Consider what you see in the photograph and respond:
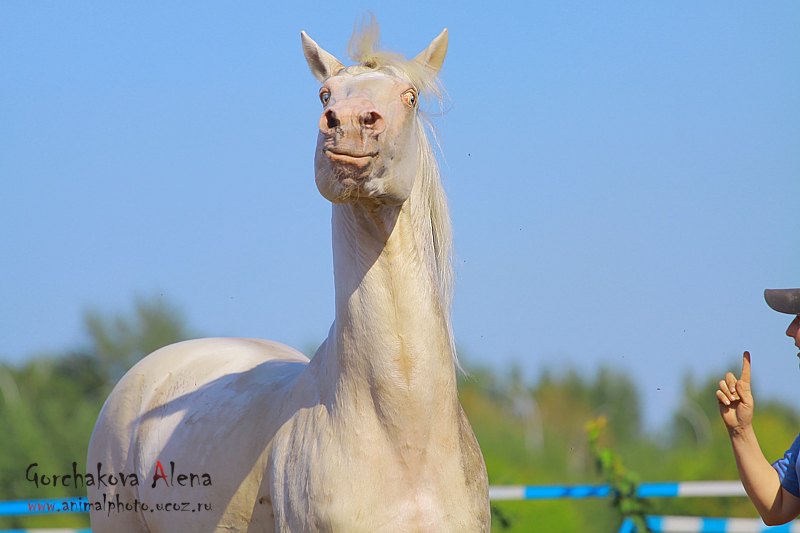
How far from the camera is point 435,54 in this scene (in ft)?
12.1

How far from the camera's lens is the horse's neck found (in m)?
3.32

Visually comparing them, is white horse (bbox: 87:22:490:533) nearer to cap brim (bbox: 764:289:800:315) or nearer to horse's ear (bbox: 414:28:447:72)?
horse's ear (bbox: 414:28:447:72)

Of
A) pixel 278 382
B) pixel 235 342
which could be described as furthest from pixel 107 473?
pixel 278 382

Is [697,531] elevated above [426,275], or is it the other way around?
[426,275]

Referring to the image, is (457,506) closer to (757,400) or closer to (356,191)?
(356,191)

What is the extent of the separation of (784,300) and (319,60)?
172cm

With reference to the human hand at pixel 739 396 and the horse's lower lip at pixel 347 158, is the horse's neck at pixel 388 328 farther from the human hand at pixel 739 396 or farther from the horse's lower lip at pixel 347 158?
the human hand at pixel 739 396

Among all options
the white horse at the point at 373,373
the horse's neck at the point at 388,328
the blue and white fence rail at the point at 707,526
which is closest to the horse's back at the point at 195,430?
the white horse at the point at 373,373

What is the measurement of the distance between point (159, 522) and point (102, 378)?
444 inches

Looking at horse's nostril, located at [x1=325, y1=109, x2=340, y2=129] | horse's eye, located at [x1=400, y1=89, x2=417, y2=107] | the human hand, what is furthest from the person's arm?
horse's nostril, located at [x1=325, y1=109, x2=340, y2=129]

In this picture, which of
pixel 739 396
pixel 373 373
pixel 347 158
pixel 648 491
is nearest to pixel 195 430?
pixel 373 373

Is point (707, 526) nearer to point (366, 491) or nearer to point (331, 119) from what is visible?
point (366, 491)

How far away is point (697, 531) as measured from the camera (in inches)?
240

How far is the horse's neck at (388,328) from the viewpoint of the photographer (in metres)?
3.32
